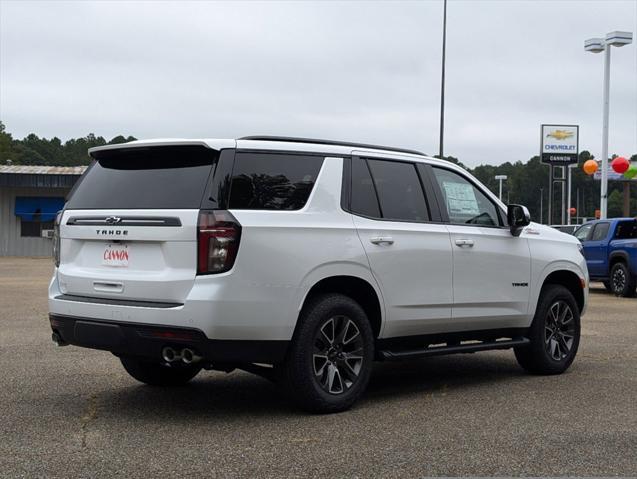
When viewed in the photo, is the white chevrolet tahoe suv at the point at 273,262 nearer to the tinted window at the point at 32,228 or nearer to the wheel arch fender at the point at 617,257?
the wheel arch fender at the point at 617,257

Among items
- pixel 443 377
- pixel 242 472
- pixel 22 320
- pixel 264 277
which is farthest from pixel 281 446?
pixel 22 320

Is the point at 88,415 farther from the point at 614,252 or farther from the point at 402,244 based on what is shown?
the point at 614,252

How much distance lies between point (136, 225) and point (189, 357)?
0.96 m

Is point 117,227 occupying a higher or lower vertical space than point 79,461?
higher

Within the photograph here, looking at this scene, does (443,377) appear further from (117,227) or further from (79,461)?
(79,461)

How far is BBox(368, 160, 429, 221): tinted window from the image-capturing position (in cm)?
706

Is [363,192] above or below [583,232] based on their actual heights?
above

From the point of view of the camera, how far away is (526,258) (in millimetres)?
8117

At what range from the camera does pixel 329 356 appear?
639 cm

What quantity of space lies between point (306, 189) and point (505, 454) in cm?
229

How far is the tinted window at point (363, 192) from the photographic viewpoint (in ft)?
22.2

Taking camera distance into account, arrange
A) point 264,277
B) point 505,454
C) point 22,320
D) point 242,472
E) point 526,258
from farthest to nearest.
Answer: point 22,320
point 526,258
point 264,277
point 505,454
point 242,472

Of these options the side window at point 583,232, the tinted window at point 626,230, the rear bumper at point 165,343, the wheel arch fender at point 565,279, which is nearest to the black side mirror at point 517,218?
the wheel arch fender at point 565,279

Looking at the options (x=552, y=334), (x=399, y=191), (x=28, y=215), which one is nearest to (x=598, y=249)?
(x=552, y=334)
